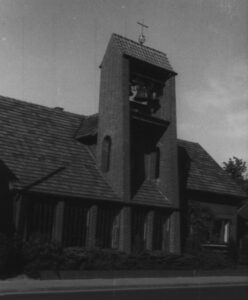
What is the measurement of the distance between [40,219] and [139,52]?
10141mm

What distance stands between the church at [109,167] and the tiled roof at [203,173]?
65cm

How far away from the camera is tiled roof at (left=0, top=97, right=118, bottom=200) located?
68.4 feet

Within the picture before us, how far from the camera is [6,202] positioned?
791 inches

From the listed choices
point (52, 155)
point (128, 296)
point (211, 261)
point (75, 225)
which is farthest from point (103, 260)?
point (211, 261)

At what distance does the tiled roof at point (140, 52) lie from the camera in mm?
24516

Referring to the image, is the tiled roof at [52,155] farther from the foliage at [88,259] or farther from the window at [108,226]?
the foliage at [88,259]

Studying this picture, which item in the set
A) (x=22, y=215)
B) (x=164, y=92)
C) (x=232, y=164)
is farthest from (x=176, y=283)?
(x=232, y=164)

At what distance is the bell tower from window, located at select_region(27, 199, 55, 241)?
375 centimetres

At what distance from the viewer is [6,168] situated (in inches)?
800

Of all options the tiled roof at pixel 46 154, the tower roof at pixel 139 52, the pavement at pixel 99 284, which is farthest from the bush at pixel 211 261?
the tower roof at pixel 139 52

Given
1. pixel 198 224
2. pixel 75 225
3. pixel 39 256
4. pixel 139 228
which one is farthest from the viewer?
pixel 198 224

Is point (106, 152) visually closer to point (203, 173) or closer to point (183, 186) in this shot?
point (183, 186)

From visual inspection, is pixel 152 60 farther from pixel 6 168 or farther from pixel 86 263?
pixel 86 263

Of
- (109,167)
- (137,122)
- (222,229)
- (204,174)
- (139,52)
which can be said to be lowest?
(222,229)
